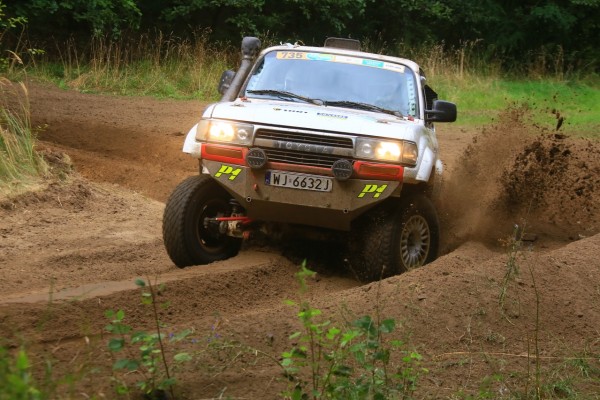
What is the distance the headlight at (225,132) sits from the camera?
8547 millimetres

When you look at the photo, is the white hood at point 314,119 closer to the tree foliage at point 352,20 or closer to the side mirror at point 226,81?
the side mirror at point 226,81

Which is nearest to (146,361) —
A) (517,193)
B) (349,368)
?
(349,368)

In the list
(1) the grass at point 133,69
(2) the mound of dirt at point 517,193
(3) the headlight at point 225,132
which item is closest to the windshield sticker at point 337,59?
(3) the headlight at point 225,132

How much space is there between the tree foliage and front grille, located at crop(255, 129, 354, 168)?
51.5 ft

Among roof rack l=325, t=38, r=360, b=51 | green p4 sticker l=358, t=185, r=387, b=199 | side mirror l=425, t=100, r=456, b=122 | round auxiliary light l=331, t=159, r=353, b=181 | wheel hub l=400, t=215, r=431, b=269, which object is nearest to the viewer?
round auxiliary light l=331, t=159, r=353, b=181

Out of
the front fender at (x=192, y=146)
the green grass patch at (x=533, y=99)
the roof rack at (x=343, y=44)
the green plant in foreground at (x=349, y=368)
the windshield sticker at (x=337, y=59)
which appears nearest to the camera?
the green plant in foreground at (x=349, y=368)

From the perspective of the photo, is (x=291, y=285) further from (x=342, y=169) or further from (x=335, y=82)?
(x=335, y=82)

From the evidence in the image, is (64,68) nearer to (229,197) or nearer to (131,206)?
(131,206)

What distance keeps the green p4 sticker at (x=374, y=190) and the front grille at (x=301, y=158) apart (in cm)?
33

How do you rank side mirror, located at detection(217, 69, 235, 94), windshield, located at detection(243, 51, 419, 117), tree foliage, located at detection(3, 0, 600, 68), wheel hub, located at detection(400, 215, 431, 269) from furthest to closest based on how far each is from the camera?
tree foliage, located at detection(3, 0, 600, 68), side mirror, located at detection(217, 69, 235, 94), windshield, located at detection(243, 51, 419, 117), wheel hub, located at detection(400, 215, 431, 269)

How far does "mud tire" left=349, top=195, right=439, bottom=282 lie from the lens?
8719 mm

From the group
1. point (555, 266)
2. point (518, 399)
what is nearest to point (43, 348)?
point (518, 399)

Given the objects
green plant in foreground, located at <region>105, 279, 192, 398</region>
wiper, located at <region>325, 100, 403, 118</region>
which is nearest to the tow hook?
wiper, located at <region>325, 100, 403, 118</region>

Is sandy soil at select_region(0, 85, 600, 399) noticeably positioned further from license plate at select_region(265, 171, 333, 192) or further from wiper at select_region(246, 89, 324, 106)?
wiper at select_region(246, 89, 324, 106)
